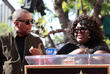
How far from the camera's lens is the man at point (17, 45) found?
2963mm

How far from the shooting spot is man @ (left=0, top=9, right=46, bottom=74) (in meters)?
2.96

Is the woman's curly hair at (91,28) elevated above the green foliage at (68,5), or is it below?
below

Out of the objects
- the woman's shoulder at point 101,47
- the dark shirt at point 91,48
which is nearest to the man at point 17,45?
the dark shirt at point 91,48

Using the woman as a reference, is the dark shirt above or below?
below

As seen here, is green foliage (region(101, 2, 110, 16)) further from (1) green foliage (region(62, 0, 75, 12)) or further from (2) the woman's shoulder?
(2) the woman's shoulder

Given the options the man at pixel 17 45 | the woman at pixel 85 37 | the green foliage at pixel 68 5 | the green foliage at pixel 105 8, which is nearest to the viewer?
the woman at pixel 85 37

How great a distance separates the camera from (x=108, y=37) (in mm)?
9945

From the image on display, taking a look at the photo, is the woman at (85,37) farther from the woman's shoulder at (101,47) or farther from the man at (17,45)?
the man at (17,45)

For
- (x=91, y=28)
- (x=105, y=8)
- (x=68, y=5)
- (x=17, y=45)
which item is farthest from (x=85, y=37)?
(x=68, y=5)

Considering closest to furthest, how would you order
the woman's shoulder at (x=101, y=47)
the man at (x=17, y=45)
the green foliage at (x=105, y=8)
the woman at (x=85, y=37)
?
the woman's shoulder at (x=101, y=47) → the woman at (x=85, y=37) → the man at (x=17, y=45) → the green foliage at (x=105, y=8)

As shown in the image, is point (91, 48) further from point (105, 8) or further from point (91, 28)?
point (105, 8)

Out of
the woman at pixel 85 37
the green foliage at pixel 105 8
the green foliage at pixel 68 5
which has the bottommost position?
the woman at pixel 85 37

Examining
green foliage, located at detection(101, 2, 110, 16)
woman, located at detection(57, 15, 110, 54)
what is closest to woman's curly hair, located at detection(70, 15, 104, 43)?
woman, located at detection(57, 15, 110, 54)

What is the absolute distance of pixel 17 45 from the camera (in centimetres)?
306
